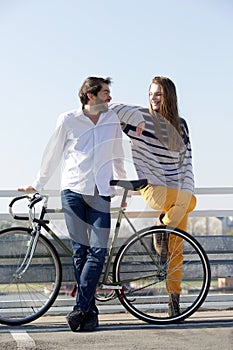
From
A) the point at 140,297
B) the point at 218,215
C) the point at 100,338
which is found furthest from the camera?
the point at 218,215

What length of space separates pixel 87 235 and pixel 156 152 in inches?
35.3

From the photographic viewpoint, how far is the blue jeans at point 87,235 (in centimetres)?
618

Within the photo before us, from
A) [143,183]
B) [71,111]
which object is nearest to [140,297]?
A: [143,183]

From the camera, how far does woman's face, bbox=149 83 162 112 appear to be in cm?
671

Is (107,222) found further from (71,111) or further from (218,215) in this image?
(218,215)

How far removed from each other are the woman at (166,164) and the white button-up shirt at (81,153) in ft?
1.24

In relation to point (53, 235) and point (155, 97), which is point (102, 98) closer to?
point (155, 97)

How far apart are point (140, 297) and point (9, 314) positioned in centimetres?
102

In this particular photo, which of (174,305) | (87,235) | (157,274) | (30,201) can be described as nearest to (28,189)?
(30,201)

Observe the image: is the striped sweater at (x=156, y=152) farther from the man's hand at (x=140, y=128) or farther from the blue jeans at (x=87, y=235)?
the blue jeans at (x=87, y=235)

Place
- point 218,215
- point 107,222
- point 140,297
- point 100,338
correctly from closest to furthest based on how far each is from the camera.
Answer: point 100,338, point 107,222, point 140,297, point 218,215

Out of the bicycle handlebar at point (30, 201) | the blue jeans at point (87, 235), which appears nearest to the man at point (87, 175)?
the blue jeans at point (87, 235)

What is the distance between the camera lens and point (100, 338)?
18.9 ft

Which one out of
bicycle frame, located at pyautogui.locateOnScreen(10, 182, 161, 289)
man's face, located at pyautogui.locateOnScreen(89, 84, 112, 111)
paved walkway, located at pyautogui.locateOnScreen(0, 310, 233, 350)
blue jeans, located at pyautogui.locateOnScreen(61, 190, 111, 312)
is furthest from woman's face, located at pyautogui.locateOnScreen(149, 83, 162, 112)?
paved walkway, located at pyautogui.locateOnScreen(0, 310, 233, 350)
